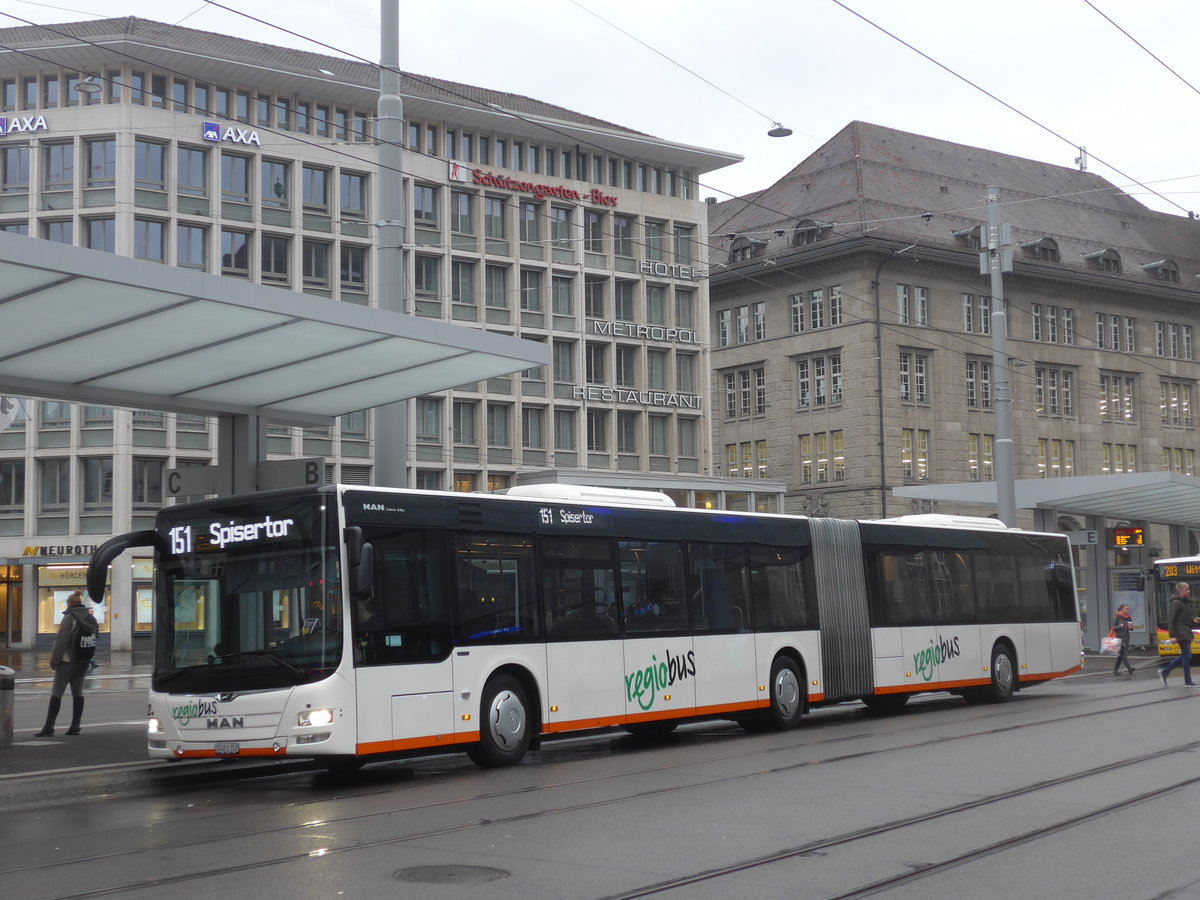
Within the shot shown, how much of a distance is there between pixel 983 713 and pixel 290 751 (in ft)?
36.6

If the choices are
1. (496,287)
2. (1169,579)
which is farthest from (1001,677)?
(496,287)

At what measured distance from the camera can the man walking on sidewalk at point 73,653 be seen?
1781 centimetres

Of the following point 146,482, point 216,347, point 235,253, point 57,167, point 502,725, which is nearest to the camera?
point 502,725

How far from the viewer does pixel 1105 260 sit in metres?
79.9

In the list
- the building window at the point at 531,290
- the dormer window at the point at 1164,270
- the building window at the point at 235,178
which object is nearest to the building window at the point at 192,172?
the building window at the point at 235,178

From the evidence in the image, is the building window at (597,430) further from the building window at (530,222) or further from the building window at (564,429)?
the building window at (530,222)

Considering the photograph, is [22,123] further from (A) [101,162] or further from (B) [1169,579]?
(B) [1169,579]

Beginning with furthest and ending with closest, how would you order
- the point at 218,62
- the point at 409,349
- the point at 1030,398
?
1. the point at 1030,398
2. the point at 218,62
3. the point at 409,349

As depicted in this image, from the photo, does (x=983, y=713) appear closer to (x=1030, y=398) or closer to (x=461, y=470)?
(x=461, y=470)

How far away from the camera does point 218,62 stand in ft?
172

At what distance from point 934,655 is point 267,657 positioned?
11.6 meters

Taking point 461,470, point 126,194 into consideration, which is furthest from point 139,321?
point 461,470

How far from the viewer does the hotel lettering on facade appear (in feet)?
175

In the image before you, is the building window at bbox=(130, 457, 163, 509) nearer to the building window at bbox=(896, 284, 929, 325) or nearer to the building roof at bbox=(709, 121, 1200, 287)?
the building roof at bbox=(709, 121, 1200, 287)
